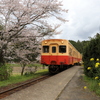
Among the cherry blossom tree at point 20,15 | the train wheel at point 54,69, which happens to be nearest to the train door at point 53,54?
the train wheel at point 54,69

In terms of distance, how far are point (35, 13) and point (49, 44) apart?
4.39m

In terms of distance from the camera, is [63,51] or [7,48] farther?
[63,51]

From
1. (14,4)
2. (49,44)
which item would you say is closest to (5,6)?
(14,4)

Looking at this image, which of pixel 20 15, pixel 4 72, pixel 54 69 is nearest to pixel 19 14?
pixel 20 15

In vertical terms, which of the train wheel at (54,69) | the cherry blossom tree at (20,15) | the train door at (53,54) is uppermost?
the cherry blossom tree at (20,15)

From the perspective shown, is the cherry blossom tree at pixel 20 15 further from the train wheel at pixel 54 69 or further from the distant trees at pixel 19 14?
the train wheel at pixel 54 69

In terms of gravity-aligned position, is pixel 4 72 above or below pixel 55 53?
below

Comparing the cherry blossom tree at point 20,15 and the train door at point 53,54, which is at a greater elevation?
the cherry blossom tree at point 20,15

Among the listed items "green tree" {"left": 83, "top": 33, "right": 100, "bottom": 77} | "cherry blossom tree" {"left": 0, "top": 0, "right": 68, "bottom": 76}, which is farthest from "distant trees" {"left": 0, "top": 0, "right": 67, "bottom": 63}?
"green tree" {"left": 83, "top": 33, "right": 100, "bottom": 77}

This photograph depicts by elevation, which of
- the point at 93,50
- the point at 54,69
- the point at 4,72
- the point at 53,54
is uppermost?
the point at 93,50

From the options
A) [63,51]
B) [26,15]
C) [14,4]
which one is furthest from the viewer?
[63,51]

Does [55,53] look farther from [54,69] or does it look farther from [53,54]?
[54,69]

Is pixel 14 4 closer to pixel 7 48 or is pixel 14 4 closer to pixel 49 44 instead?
pixel 7 48

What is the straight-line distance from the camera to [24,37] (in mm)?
9578
